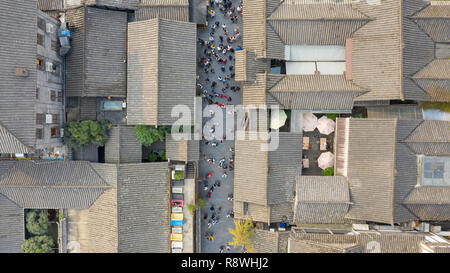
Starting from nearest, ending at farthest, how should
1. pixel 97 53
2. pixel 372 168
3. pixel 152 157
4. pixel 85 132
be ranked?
pixel 372 168
pixel 85 132
pixel 97 53
pixel 152 157

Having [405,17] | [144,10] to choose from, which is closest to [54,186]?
[144,10]

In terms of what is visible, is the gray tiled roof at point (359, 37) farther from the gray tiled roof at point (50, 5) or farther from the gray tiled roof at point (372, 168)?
the gray tiled roof at point (50, 5)

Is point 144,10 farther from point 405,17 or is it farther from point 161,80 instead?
point 405,17

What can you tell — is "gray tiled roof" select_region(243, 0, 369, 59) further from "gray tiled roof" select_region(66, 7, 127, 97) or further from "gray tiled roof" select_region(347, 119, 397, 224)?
"gray tiled roof" select_region(66, 7, 127, 97)

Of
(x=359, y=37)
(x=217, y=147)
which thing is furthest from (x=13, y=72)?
(x=359, y=37)

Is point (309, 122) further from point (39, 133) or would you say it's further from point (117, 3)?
point (39, 133)
